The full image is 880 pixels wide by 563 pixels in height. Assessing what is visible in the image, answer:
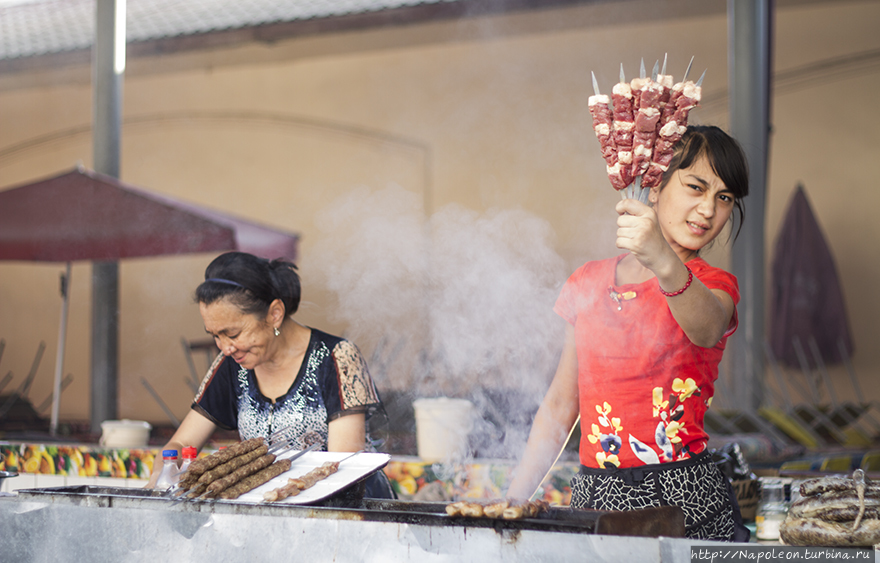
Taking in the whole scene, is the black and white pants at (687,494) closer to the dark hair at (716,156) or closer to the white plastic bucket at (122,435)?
the dark hair at (716,156)

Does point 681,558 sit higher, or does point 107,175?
point 107,175

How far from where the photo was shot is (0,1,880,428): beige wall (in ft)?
23.1

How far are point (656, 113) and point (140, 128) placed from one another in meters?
8.38

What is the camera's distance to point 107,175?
490 centimetres

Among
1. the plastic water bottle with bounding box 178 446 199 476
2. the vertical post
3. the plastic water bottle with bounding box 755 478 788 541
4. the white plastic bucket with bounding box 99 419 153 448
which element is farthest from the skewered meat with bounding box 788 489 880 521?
the vertical post

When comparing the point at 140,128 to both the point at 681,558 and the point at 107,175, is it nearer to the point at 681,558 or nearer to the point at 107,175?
the point at 107,175

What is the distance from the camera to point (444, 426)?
10.1 ft

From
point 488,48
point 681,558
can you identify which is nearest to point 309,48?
point 488,48

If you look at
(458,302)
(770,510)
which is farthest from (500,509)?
(458,302)

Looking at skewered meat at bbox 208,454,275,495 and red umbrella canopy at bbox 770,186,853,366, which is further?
red umbrella canopy at bbox 770,186,853,366

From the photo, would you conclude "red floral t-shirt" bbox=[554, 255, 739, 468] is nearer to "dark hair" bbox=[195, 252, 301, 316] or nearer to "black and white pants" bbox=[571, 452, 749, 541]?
"black and white pants" bbox=[571, 452, 749, 541]

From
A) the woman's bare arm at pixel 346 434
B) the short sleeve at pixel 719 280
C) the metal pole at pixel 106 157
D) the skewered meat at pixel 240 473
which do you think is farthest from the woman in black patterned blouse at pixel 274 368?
the metal pole at pixel 106 157

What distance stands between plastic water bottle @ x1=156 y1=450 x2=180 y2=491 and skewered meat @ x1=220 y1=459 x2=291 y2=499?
0.87 ft

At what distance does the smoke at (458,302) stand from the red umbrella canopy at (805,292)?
2.16m
